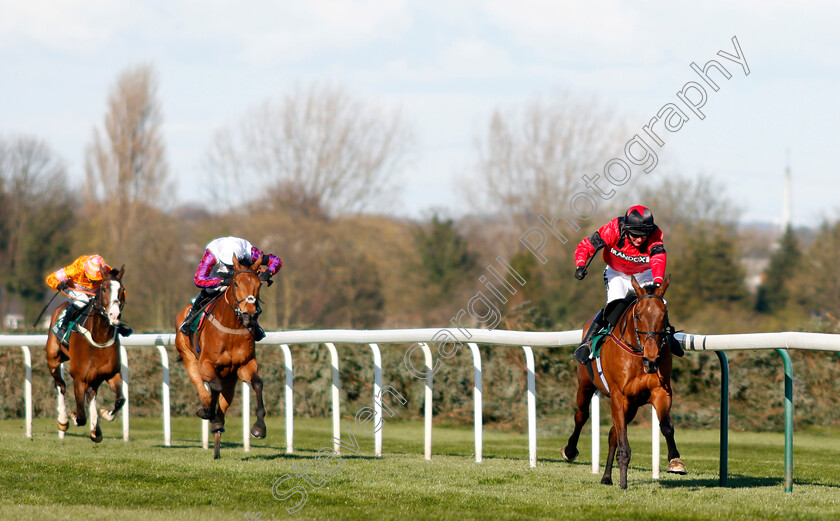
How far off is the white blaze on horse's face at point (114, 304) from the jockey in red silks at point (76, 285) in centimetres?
63

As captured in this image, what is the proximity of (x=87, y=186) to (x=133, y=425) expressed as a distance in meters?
35.3

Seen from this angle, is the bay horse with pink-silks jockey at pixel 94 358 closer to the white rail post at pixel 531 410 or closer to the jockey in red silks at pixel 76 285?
the jockey in red silks at pixel 76 285

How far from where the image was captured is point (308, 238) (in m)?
33.4

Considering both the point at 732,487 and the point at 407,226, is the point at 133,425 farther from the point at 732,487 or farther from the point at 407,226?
the point at 407,226

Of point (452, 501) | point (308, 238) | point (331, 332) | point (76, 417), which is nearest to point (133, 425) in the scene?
point (76, 417)

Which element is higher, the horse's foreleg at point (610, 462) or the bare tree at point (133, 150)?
the bare tree at point (133, 150)

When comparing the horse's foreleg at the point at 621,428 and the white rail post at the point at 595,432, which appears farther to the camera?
the white rail post at the point at 595,432

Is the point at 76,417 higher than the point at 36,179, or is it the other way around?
the point at 36,179

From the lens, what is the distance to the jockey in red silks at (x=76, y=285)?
10141mm

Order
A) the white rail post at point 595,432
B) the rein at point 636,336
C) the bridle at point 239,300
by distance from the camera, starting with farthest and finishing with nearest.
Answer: the bridle at point 239,300 < the white rail post at point 595,432 < the rein at point 636,336

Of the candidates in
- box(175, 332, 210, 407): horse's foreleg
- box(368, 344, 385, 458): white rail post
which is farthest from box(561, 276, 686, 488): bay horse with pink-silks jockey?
box(175, 332, 210, 407): horse's foreleg

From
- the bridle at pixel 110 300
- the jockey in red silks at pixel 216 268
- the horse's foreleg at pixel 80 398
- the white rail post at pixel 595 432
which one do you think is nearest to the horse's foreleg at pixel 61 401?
the horse's foreleg at pixel 80 398

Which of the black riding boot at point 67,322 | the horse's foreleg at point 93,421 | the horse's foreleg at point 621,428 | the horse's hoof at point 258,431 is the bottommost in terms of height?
the horse's foreleg at point 93,421

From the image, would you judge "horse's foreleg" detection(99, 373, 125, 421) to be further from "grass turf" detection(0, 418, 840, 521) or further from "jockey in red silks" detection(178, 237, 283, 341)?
"jockey in red silks" detection(178, 237, 283, 341)
